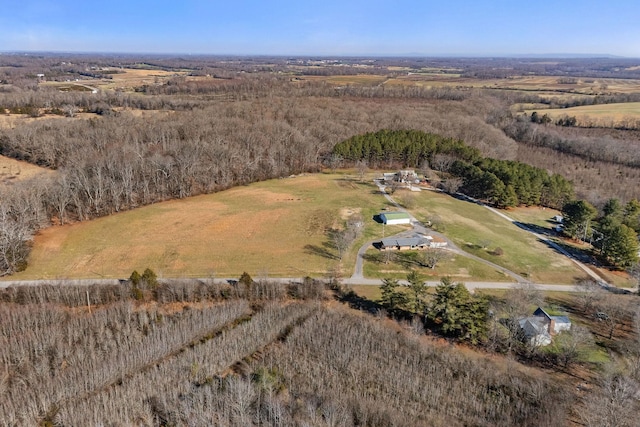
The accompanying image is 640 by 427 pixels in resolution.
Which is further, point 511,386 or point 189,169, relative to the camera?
point 189,169

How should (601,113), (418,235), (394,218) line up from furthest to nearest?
1. (601,113)
2. (394,218)
3. (418,235)

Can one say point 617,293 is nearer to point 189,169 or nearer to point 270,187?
point 270,187

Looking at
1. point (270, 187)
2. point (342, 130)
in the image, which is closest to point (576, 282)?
point (270, 187)

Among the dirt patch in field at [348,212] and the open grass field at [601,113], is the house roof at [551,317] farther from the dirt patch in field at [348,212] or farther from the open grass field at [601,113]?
the open grass field at [601,113]

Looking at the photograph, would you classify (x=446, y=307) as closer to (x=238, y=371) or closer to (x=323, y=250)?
(x=238, y=371)

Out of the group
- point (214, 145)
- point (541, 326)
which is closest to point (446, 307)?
point (541, 326)

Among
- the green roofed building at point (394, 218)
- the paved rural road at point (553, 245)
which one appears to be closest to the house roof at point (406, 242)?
the green roofed building at point (394, 218)
